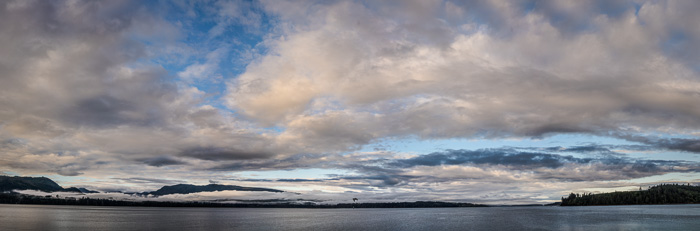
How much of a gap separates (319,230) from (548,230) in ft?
188

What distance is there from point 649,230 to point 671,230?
13.4 ft

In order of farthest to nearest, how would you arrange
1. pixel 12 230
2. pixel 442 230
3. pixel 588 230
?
pixel 442 230 → pixel 588 230 → pixel 12 230

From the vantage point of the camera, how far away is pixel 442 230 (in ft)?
314

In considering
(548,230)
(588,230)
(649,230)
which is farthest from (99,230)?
(649,230)

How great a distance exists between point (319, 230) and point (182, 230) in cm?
3555

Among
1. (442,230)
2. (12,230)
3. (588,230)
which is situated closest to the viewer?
(12,230)

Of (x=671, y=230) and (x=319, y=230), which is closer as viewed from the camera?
(x=671, y=230)

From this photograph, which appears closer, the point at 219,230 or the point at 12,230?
the point at 12,230

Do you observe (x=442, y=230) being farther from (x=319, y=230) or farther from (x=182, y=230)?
(x=182, y=230)

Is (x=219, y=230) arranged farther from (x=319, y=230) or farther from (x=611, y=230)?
(x=611, y=230)

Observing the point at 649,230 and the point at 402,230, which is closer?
the point at 649,230

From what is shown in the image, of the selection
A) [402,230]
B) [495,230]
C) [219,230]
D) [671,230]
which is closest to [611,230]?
[671,230]

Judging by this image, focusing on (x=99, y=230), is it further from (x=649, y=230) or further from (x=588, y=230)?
(x=649, y=230)

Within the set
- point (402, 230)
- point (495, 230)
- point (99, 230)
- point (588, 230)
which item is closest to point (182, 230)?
point (99, 230)
